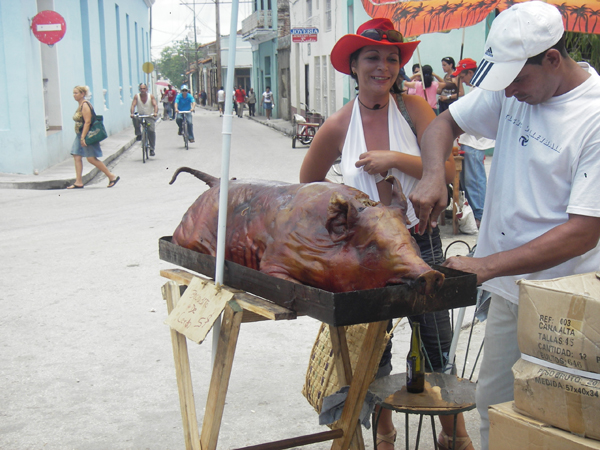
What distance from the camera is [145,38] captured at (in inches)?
1400

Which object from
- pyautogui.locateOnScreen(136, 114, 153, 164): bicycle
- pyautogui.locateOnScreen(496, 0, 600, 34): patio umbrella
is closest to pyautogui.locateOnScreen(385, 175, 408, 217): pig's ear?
pyautogui.locateOnScreen(496, 0, 600, 34): patio umbrella

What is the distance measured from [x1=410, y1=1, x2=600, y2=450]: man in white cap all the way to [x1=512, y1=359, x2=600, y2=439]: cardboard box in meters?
0.34

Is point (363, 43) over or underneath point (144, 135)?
over

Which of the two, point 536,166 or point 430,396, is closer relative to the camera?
point 536,166

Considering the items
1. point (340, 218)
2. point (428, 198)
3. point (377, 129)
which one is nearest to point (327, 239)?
point (340, 218)

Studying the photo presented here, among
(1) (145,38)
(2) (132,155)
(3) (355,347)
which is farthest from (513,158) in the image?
(1) (145,38)

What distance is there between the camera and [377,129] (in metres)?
2.66

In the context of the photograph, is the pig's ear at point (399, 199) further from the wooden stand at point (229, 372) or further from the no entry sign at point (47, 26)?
the no entry sign at point (47, 26)

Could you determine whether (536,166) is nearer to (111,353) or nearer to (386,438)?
(386,438)

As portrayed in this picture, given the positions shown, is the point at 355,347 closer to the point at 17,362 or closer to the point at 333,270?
the point at 333,270

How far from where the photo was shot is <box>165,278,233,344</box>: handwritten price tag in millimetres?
2096

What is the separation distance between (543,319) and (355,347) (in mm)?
1154

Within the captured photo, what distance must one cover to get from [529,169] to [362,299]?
812 millimetres

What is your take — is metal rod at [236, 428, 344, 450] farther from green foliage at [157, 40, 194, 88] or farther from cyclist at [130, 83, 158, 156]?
green foliage at [157, 40, 194, 88]
